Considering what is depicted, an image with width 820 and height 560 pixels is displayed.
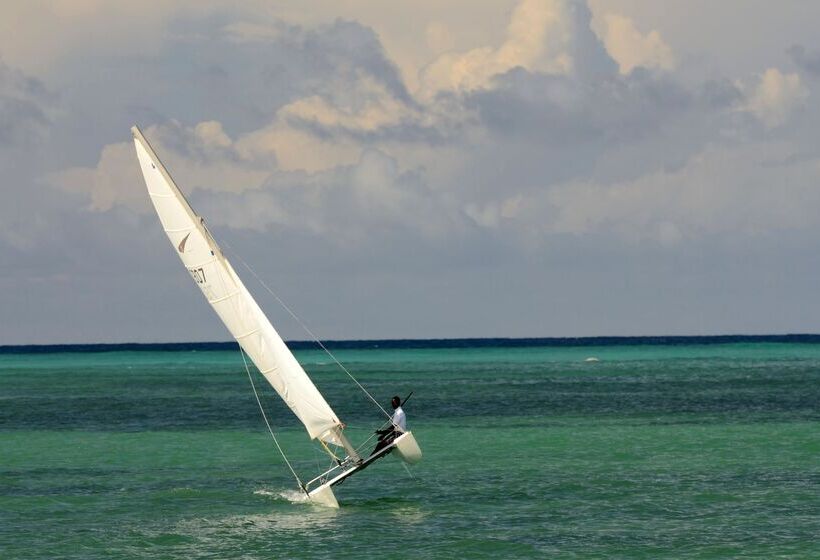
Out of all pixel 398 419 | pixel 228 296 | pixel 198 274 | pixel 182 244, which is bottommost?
pixel 398 419

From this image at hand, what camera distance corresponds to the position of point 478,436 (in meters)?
75.4

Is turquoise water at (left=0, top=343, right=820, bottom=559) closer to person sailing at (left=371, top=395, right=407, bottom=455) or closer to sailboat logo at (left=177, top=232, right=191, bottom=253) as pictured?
person sailing at (left=371, top=395, right=407, bottom=455)

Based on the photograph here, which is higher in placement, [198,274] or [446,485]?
[198,274]

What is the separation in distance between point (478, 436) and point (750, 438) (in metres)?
15.2

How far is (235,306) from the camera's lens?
4372 centimetres

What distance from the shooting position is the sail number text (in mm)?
43281

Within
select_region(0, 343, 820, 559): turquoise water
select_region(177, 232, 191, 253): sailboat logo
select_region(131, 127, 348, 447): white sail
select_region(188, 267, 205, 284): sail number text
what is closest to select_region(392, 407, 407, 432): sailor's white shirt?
select_region(131, 127, 348, 447): white sail

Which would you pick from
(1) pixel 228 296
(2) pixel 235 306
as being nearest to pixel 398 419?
(2) pixel 235 306

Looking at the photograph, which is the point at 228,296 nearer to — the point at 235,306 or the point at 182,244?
the point at 235,306

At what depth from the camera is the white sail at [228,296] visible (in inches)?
1676

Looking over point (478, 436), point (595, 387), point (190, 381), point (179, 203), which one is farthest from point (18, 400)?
point (179, 203)

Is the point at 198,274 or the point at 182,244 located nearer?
the point at 182,244

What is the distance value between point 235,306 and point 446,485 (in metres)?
13.9

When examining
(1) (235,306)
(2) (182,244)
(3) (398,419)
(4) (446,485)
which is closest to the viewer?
(2) (182,244)
